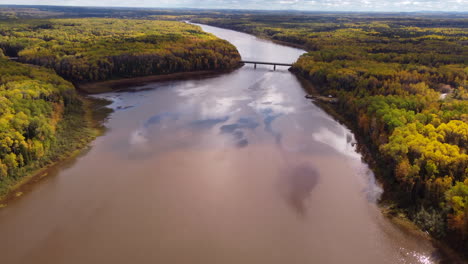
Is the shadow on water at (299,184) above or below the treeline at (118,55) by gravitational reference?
below

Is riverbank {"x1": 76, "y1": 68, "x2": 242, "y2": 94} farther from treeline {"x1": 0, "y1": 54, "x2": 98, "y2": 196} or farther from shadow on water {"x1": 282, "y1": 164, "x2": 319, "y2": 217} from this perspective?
shadow on water {"x1": 282, "y1": 164, "x2": 319, "y2": 217}

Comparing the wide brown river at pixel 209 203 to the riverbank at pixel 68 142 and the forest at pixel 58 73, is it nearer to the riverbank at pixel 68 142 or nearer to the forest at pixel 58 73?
the riverbank at pixel 68 142

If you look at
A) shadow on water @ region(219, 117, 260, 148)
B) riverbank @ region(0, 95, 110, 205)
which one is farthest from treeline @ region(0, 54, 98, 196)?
shadow on water @ region(219, 117, 260, 148)

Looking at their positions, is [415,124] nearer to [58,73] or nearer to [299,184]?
[299,184]

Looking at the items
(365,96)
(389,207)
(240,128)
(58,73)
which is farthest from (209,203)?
(58,73)

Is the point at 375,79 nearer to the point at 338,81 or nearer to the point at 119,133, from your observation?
the point at 338,81

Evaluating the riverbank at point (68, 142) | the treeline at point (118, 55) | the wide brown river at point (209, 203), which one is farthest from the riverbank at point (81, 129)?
the treeline at point (118, 55)

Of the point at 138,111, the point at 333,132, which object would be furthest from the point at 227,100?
the point at 333,132
